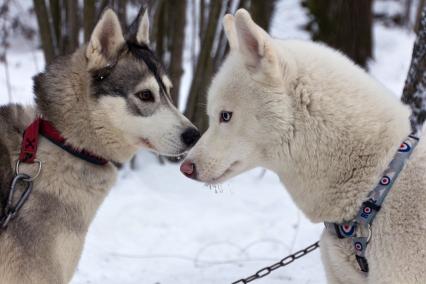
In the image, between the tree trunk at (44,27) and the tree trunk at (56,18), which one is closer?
the tree trunk at (44,27)

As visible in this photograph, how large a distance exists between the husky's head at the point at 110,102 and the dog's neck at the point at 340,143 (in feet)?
3.41

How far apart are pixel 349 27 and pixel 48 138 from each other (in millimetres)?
8727

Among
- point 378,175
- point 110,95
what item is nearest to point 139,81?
point 110,95

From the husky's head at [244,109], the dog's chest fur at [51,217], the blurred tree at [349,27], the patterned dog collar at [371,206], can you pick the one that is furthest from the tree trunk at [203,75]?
the patterned dog collar at [371,206]

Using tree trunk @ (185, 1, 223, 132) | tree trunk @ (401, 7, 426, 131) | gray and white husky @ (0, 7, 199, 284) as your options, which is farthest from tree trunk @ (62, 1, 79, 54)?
tree trunk @ (401, 7, 426, 131)

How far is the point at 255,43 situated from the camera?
2482 millimetres

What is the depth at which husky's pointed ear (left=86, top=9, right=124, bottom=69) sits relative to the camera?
10.6 ft

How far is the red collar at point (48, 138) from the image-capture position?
3086mm

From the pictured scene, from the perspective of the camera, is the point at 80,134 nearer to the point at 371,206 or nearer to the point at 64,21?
the point at 371,206

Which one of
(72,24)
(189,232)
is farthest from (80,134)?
(72,24)

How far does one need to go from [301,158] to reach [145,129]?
1.13 metres

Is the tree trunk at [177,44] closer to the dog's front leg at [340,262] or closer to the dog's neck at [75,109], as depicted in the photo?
the dog's neck at [75,109]

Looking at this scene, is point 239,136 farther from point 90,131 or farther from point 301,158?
point 90,131

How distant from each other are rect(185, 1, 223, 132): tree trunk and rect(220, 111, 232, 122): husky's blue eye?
435 cm
